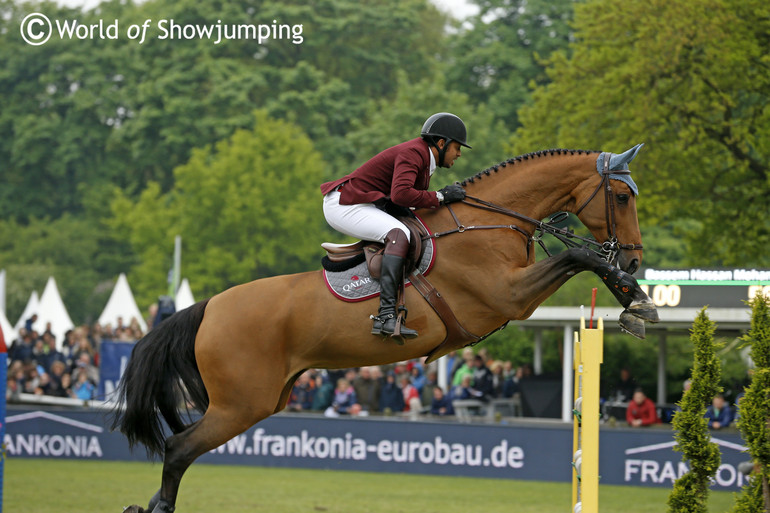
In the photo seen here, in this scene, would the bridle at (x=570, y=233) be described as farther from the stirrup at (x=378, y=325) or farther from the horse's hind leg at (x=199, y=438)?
the horse's hind leg at (x=199, y=438)

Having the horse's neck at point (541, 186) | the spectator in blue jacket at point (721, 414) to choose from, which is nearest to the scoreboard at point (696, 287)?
the spectator in blue jacket at point (721, 414)

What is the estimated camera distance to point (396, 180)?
6844 mm

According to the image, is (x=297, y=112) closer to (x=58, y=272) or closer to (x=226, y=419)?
(x=58, y=272)

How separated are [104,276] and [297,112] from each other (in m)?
13.8

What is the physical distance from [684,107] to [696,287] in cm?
742

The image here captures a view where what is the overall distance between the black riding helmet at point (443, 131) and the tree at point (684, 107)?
13030 millimetres

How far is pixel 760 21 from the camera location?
1972 cm

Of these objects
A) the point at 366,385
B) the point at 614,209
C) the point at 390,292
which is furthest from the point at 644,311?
the point at 366,385

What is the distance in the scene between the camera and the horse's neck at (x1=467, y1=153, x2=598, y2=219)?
722 centimetres

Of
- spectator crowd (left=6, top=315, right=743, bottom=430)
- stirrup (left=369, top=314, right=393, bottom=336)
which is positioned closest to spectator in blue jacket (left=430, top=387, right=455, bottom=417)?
spectator crowd (left=6, top=315, right=743, bottom=430)

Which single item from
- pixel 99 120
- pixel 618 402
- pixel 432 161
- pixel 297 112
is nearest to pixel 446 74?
pixel 297 112

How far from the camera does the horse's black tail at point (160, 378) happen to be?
7.56 m

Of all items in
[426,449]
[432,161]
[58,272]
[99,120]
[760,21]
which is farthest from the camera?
[99,120]

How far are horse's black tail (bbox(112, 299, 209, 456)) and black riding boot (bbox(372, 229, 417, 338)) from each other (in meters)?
1.56
